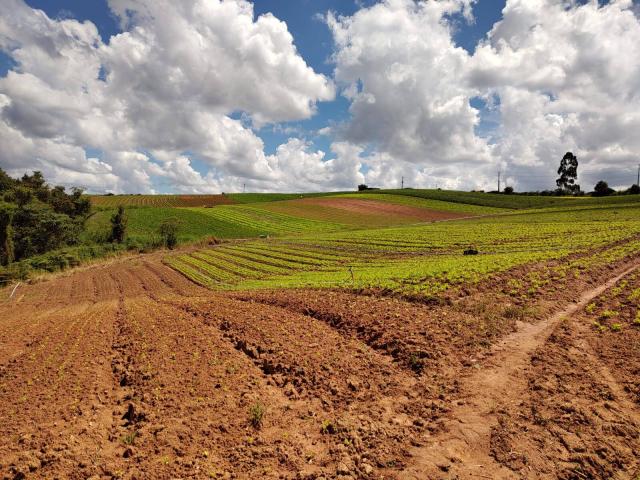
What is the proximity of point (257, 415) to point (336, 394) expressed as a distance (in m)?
2.50

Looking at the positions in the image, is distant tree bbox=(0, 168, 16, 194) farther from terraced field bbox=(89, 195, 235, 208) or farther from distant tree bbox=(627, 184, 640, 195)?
distant tree bbox=(627, 184, 640, 195)

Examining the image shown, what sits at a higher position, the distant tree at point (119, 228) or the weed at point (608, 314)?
the distant tree at point (119, 228)

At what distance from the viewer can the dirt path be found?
752cm

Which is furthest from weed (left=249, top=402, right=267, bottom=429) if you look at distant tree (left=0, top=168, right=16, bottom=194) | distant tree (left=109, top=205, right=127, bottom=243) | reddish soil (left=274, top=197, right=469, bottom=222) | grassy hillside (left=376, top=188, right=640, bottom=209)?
grassy hillside (left=376, top=188, right=640, bottom=209)

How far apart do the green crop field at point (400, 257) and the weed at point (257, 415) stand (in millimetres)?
12555

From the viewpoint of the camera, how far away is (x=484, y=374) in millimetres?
11406

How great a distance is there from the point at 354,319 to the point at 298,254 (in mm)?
30362

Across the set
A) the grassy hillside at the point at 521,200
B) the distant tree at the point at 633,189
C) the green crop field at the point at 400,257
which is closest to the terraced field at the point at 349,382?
the green crop field at the point at 400,257

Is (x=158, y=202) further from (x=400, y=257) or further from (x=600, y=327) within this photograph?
(x=600, y=327)

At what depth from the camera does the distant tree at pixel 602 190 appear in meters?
121

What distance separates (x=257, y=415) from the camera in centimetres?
938

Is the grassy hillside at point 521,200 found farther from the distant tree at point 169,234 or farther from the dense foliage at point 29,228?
the dense foliage at point 29,228

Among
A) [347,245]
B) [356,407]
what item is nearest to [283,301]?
[356,407]

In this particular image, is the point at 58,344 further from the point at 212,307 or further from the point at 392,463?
the point at 392,463
